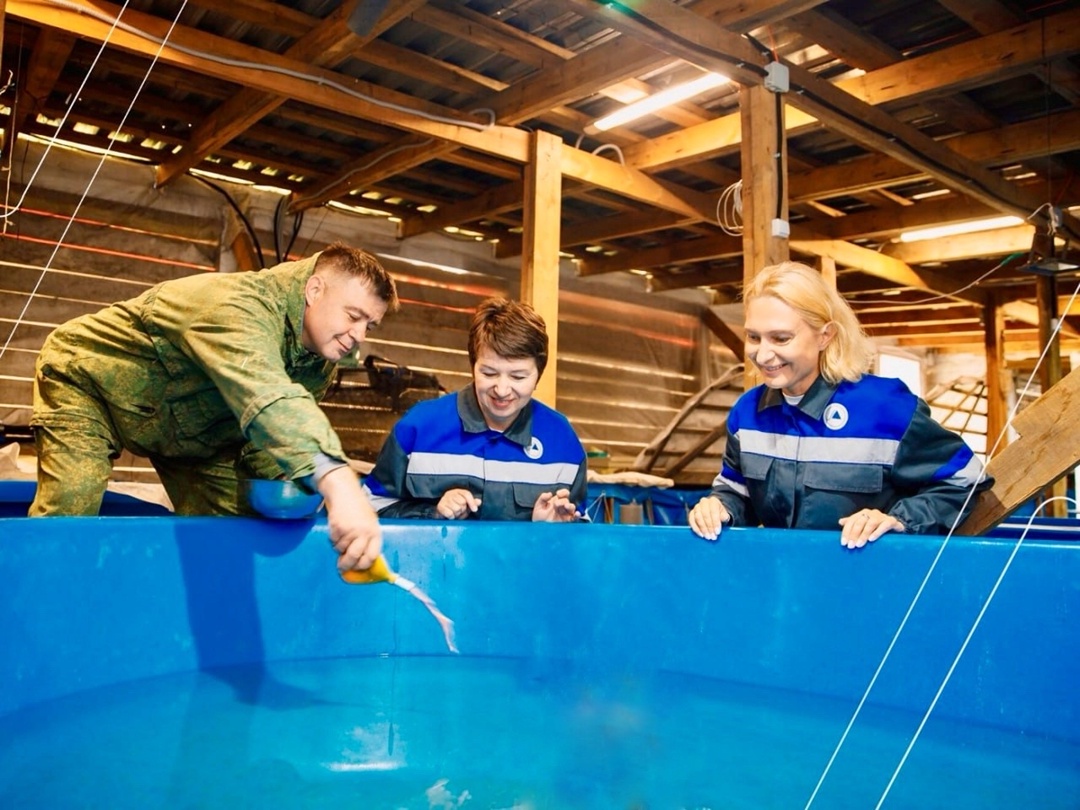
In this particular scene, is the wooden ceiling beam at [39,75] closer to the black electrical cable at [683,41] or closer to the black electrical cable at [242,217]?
the black electrical cable at [242,217]

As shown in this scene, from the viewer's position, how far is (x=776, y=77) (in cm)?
330

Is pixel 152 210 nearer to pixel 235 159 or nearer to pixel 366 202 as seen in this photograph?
pixel 235 159

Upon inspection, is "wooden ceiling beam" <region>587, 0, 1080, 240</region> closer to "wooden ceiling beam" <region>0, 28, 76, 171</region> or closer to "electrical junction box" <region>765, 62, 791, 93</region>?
"electrical junction box" <region>765, 62, 791, 93</region>

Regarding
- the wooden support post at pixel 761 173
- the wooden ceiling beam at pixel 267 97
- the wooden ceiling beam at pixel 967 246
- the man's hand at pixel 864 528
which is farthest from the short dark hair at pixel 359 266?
the wooden ceiling beam at pixel 967 246

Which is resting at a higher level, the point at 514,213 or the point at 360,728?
the point at 514,213

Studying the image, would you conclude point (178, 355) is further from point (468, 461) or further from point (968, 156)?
point (968, 156)

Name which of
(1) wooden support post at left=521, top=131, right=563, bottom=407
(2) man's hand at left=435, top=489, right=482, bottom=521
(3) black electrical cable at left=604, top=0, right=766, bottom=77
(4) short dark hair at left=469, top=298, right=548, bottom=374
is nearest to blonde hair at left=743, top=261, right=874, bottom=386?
(4) short dark hair at left=469, top=298, right=548, bottom=374

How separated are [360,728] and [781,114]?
2.89 metres

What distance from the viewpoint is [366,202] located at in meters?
6.27

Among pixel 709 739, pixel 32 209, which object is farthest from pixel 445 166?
pixel 709 739

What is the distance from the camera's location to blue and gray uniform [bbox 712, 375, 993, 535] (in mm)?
1620

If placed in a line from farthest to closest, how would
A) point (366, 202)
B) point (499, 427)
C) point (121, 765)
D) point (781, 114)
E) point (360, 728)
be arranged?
1. point (366, 202)
2. point (781, 114)
3. point (499, 427)
4. point (360, 728)
5. point (121, 765)

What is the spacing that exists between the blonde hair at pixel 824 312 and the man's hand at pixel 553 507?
0.59m

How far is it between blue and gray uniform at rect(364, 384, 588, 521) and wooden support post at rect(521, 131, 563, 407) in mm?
1621
